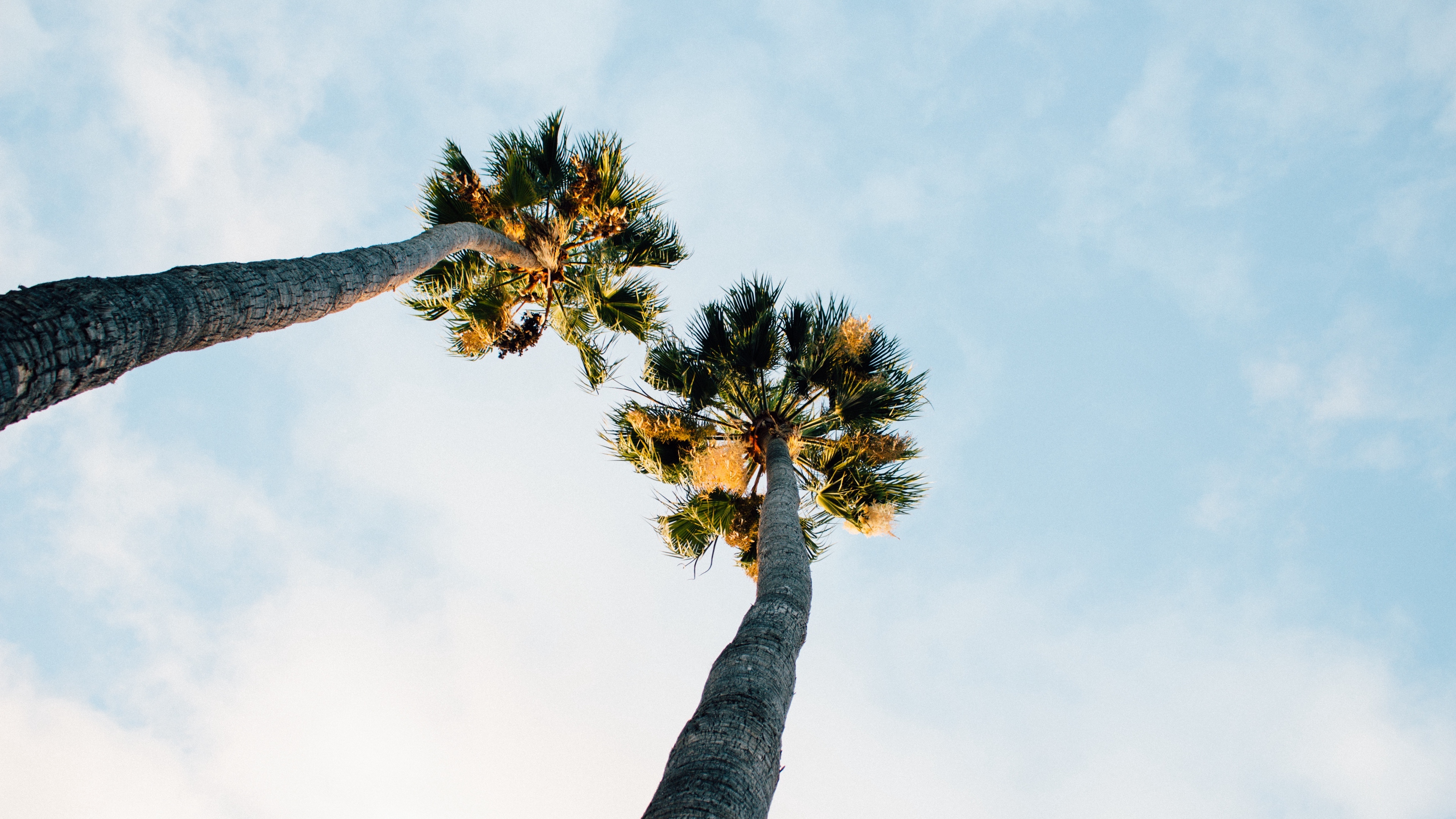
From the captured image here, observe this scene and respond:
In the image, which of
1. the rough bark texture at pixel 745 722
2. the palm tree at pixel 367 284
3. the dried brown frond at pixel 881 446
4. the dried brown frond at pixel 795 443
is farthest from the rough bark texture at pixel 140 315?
the dried brown frond at pixel 881 446

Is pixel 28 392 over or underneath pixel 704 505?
underneath

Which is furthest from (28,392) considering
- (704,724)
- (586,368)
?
(586,368)

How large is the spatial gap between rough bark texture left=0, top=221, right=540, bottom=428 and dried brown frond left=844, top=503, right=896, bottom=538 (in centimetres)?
563

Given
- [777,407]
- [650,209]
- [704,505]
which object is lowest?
[704,505]

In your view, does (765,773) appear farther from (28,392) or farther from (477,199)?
(477,199)

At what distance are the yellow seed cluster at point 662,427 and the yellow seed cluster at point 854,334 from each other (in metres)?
2.13

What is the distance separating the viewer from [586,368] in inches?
370

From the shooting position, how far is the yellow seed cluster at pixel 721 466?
7.78 m

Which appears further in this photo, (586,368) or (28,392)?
(586,368)

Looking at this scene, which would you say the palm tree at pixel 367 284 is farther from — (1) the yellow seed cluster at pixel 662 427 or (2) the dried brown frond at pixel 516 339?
(1) the yellow seed cluster at pixel 662 427

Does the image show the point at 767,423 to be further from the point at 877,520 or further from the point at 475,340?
the point at 475,340

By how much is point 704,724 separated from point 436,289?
7.89 metres

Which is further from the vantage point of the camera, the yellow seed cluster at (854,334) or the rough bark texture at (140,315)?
the yellow seed cluster at (854,334)

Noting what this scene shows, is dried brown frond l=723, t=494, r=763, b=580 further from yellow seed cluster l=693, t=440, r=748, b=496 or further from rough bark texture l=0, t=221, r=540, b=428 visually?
rough bark texture l=0, t=221, r=540, b=428
